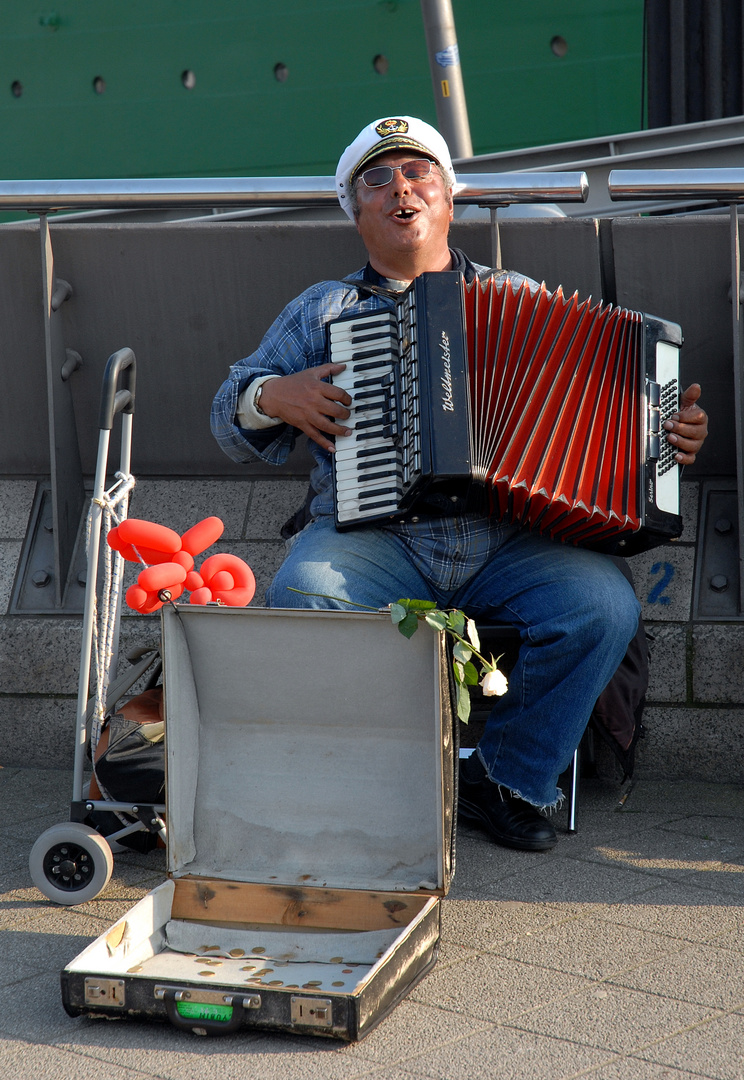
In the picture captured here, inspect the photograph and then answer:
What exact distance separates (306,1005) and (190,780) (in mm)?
603

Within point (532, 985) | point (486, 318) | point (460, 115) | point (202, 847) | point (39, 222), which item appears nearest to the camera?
point (532, 985)

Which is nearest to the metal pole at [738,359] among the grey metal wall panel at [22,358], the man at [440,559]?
the man at [440,559]

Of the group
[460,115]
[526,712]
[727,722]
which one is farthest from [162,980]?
[460,115]

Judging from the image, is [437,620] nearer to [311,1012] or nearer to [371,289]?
[311,1012]

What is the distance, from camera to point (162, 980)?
1.84 meters

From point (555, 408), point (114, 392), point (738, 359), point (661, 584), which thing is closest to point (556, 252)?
point (738, 359)

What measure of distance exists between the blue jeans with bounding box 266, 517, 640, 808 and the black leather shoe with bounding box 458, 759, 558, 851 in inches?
1.7

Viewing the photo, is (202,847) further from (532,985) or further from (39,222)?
(39,222)

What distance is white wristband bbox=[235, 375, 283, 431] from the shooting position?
9.32 ft

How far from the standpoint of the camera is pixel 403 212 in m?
2.93

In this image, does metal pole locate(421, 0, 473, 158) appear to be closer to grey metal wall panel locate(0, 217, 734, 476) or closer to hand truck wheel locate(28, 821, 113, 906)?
grey metal wall panel locate(0, 217, 734, 476)

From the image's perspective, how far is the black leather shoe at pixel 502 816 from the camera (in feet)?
8.71

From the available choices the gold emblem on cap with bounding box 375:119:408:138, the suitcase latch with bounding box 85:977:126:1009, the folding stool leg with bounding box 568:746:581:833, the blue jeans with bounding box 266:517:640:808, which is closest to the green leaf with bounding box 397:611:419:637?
the blue jeans with bounding box 266:517:640:808

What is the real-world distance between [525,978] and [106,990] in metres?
0.77
